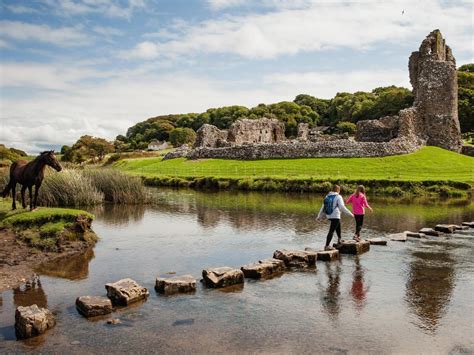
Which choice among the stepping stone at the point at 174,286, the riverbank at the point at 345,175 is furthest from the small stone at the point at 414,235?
the riverbank at the point at 345,175

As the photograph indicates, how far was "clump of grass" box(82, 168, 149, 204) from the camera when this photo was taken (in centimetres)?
2855

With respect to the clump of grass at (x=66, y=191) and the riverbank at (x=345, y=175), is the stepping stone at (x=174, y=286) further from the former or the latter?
the riverbank at (x=345, y=175)

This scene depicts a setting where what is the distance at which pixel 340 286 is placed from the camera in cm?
1163

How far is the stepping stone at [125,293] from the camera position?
404 inches

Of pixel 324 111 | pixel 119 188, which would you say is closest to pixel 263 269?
pixel 119 188

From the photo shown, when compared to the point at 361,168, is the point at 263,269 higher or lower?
lower

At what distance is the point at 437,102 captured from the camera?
145ft

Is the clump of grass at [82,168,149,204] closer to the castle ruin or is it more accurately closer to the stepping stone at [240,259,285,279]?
the stepping stone at [240,259,285,279]

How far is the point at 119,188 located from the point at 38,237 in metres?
13.5

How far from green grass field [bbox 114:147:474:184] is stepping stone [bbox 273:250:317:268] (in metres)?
21.7

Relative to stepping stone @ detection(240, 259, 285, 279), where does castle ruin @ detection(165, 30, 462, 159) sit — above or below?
above

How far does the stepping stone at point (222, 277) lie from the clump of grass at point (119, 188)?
17668 mm

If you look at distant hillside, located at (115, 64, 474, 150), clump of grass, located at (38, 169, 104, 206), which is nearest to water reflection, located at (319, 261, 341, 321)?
clump of grass, located at (38, 169, 104, 206)

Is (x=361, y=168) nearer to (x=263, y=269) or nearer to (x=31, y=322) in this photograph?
(x=263, y=269)
